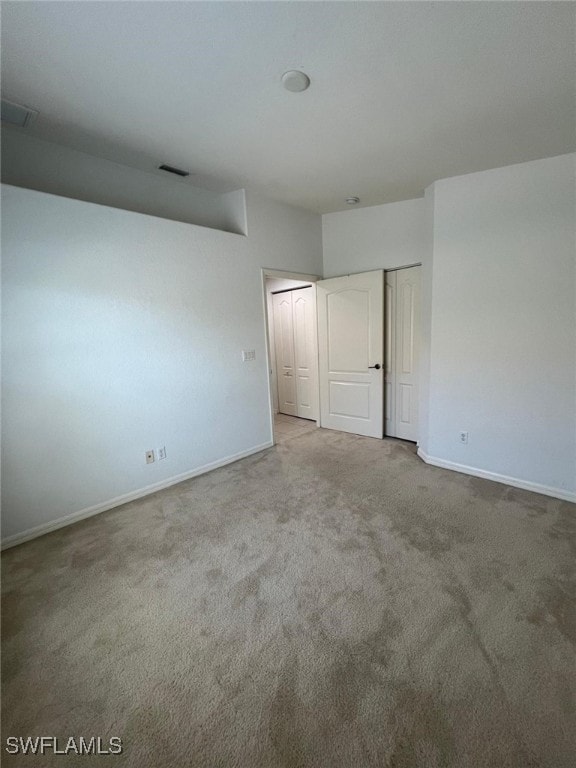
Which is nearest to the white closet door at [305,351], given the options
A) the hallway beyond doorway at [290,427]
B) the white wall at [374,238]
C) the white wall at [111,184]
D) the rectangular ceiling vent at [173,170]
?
the hallway beyond doorway at [290,427]

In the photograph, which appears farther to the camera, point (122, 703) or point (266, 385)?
point (266, 385)

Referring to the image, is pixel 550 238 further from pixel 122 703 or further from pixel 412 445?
pixel 122 703

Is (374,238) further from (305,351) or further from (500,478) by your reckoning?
(500,478)

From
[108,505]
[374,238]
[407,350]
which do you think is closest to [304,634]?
[108,505]

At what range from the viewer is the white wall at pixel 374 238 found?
11.2 ft

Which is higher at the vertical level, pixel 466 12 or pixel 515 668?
pixel 466 12

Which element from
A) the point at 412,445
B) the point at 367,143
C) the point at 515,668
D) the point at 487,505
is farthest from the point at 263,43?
the point at 412,445

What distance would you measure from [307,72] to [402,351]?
277 cm

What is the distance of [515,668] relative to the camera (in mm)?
1325

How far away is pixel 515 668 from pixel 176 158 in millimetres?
3726

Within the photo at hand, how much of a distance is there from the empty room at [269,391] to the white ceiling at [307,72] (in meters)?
0.02

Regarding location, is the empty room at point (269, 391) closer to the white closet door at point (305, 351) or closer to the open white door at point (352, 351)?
the open white door at point (352, 351)

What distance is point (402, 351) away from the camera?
3.76 meters

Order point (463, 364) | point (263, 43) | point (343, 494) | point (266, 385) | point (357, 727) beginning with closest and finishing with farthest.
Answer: point (357, 727) → point (263, 43) → point (343, 494) → point (463, 364) → point (266, 385)
